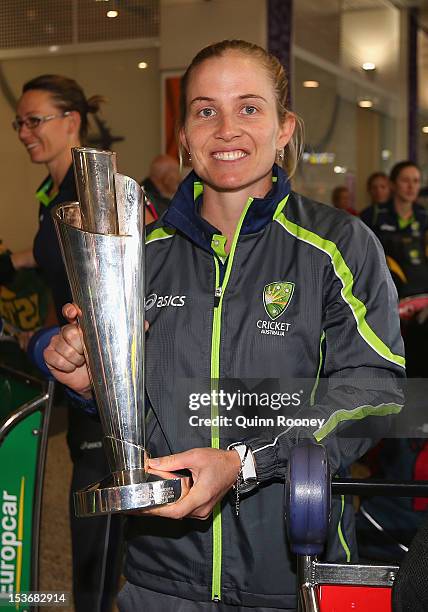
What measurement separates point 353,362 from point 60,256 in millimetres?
1325


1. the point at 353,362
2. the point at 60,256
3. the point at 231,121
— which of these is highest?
the point at 60,256

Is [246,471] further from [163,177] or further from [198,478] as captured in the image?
[163,177]

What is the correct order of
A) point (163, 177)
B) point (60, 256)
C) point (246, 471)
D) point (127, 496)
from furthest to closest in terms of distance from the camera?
1. point (163, 177)
2. point (60, 256)
3. point (246, 471)
4. point (127, 496)

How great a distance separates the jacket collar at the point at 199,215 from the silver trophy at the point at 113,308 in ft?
1.36

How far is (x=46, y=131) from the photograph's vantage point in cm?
278

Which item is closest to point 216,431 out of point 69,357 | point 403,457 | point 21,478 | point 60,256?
point 69,357

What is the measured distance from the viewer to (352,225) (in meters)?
1.49

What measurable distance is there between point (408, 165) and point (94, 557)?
4.36 meters

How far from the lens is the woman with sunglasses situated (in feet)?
8.36

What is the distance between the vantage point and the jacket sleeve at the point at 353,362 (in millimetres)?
1358

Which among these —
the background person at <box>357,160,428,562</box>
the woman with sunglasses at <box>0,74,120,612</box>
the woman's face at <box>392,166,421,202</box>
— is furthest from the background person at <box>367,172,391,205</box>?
the woman with sunglasses at <box>0,74,120,612</box>

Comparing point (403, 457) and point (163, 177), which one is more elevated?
point (163, 177)

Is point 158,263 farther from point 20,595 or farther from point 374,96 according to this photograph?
point 374,96

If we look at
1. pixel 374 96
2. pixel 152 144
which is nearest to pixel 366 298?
pixel 152 144
